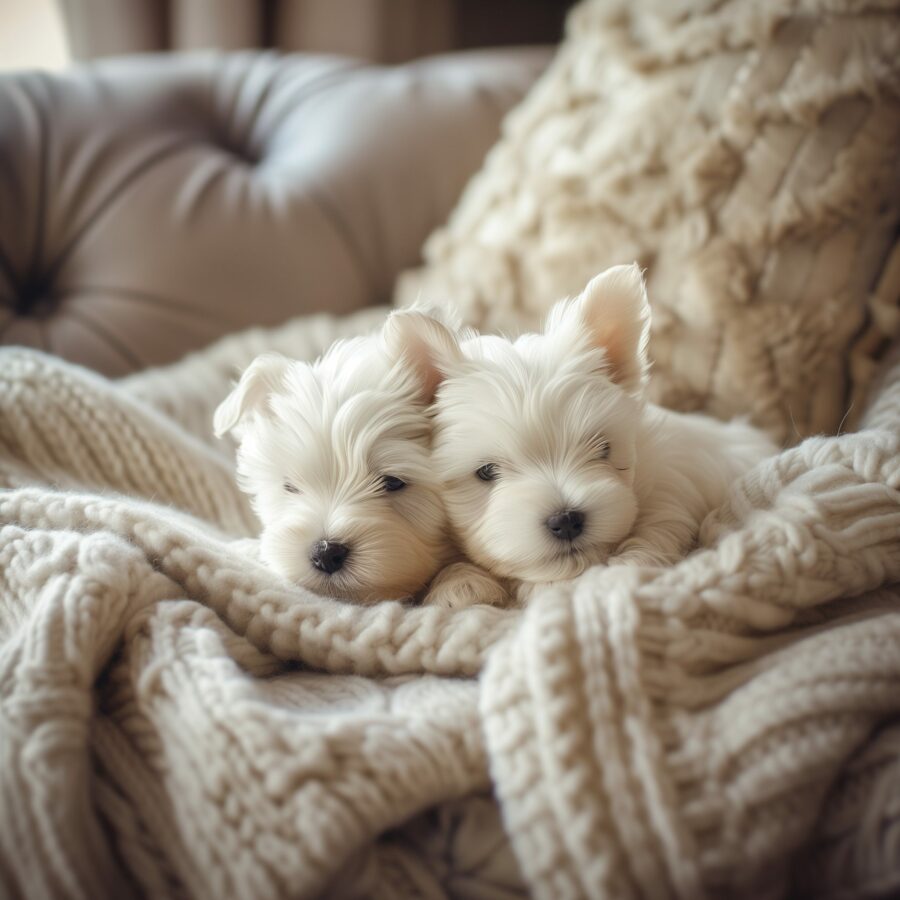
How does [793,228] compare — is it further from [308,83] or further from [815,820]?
[308,83]

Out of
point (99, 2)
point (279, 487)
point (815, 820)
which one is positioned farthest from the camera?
point (99, 2)

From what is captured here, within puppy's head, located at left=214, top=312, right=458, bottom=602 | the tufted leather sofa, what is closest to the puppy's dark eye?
puppy's head, located at left=214, top=312, right=458, bottom=602

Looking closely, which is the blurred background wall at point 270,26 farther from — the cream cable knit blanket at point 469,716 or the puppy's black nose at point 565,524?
the puppy's black nose at point 565,524

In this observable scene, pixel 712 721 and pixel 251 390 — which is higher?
pixel 251 390

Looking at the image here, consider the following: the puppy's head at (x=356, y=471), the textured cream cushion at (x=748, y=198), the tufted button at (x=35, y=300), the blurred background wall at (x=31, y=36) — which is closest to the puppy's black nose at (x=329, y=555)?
the puppy's head at (x=356, y=471)

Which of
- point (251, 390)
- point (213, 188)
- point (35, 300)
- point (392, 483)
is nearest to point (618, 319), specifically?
point (392, 483)

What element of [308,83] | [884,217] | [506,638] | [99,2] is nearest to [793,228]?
[884,217]

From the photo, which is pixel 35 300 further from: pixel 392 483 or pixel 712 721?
pixel 712 721
